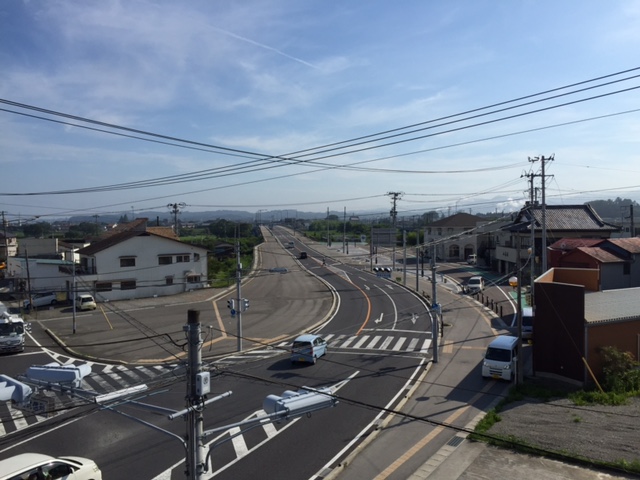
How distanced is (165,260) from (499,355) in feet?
100

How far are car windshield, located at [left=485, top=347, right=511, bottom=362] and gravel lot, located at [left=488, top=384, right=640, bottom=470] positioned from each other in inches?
110

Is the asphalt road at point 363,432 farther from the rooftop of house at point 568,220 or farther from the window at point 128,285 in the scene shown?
the rooftop of house at point 568,220

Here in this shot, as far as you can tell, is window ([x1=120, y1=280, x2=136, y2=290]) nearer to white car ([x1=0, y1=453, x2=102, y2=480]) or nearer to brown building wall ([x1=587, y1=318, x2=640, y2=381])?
white car ([x1=0, y1=453, x2=102, y2=480])

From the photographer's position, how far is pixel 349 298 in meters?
40.4

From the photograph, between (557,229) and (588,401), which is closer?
(588,401)

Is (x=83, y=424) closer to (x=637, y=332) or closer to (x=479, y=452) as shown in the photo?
(x=479, y=452)

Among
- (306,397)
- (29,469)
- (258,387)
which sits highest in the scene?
(306,397)

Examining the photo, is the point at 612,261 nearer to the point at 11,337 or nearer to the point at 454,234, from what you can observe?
the point at 11,337

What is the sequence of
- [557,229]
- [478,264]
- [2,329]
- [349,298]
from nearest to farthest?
[2,329] < [349,298] < [557,229] < [478,264]

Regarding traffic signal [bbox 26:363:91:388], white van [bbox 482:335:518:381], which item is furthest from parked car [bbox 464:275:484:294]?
traffic signal [bbox 26:363:91:388]

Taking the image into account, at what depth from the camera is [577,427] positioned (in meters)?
13.8

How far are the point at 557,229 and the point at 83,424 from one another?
142 ft

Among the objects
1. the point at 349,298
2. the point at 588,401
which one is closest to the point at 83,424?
the point at 588,401

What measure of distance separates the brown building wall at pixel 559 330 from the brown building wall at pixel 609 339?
0.45m
